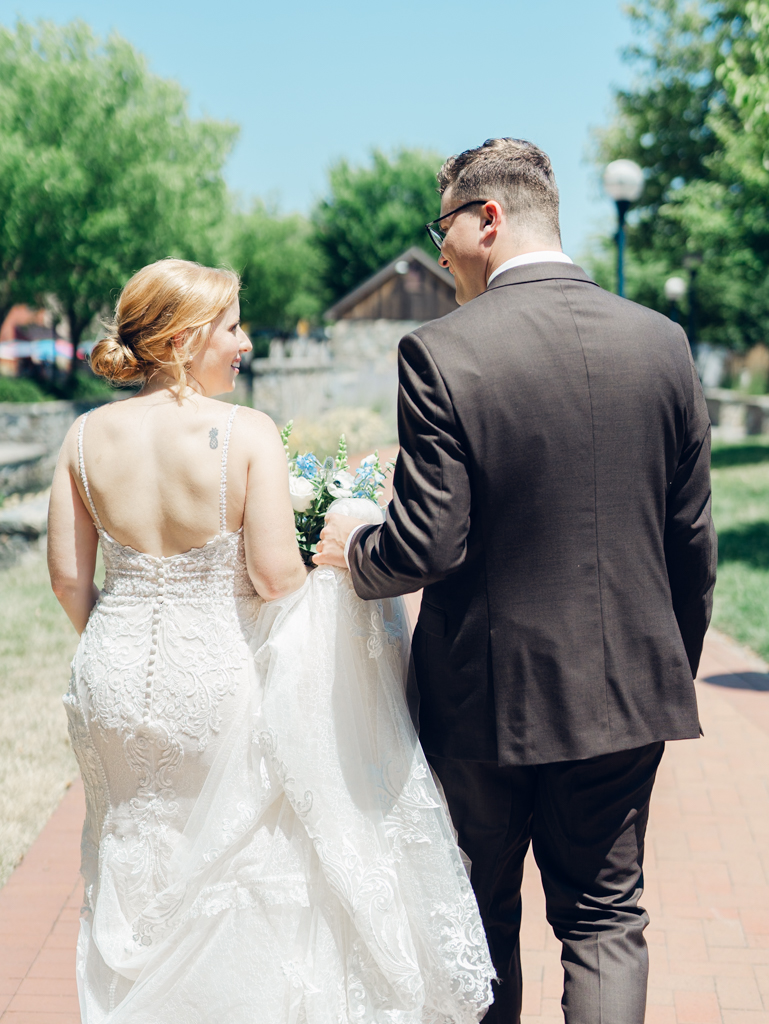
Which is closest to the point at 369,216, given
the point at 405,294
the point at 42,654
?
the point at 405,294

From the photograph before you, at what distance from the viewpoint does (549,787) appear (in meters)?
2.15

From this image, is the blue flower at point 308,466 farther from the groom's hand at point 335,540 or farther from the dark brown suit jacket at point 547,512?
the dark brown suit jacket at point 547,512

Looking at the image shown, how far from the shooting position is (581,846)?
2.13 meters

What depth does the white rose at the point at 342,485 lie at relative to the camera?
8.04 feet

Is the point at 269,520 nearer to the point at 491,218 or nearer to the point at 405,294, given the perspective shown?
the point at 491,218

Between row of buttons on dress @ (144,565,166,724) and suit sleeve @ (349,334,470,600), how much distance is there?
2.01ft

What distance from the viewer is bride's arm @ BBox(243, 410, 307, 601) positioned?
88.6 inches

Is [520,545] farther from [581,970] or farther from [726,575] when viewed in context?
[726,575]

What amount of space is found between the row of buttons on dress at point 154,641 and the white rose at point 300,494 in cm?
38

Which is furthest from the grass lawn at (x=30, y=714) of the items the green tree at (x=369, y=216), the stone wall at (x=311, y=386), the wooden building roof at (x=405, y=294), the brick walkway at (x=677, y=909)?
the green tree at (x=369, y=216)

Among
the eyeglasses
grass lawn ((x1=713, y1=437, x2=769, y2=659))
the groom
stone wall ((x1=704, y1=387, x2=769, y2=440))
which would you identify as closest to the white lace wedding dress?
the groom

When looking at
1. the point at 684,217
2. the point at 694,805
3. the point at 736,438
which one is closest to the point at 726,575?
the point at 694,805

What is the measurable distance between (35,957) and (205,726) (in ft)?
4.94

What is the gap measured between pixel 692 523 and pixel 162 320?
133 centimetres
